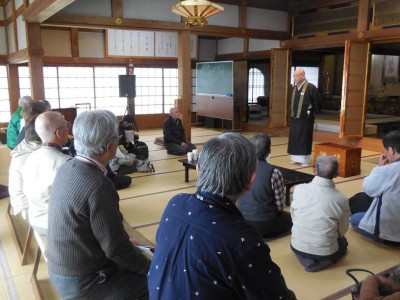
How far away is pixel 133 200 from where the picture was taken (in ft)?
12.4

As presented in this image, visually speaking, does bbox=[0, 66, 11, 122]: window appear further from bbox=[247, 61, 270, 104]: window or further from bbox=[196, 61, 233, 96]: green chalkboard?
bbox=[247, 61, 270, 104]: window

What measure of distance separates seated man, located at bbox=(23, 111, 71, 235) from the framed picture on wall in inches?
440

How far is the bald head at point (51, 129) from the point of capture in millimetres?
1992

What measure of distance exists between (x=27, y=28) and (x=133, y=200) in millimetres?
2989

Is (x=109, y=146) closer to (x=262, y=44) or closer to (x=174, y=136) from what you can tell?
(x=174, y=136)

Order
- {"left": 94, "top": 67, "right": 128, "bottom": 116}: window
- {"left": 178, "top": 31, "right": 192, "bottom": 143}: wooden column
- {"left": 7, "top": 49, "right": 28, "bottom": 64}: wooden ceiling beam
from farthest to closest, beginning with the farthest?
{"left": 94, "top": 67, "right": 128, "bottom": 116}: window < {"left": 178, "top": 31, "right": 192, "bottom": 143}: wooden column < {"left": 7, "top": 49, "right": 28, "bottom": 64}: wooden ceiling beam

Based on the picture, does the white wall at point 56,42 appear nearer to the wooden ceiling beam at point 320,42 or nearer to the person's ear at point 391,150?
the wooden ceiling beam at point 320,42

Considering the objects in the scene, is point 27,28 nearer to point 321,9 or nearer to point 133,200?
point 133,200

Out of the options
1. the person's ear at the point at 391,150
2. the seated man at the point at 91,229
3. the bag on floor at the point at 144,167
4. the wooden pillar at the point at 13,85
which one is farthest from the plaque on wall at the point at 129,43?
the seated man at the point at 91,229

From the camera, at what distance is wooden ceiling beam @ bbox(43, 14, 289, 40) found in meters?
5.43

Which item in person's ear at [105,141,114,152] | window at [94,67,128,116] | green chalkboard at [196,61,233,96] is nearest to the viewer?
person's ear at [105,141,114,152]

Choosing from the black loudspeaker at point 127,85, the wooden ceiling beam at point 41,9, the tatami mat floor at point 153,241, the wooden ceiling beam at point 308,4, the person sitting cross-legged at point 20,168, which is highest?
the wooden ceiling beam at point 308,4

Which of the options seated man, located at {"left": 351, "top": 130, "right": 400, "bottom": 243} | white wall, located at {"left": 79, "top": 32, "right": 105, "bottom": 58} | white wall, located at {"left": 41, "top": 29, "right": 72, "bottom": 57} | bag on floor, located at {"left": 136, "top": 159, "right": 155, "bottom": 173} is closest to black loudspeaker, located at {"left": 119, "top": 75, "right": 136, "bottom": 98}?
white wall, located at {"left": 79, "top": 32, "right": 105, "bottom": 58}

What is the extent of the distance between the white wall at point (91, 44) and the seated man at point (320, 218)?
6948mm
